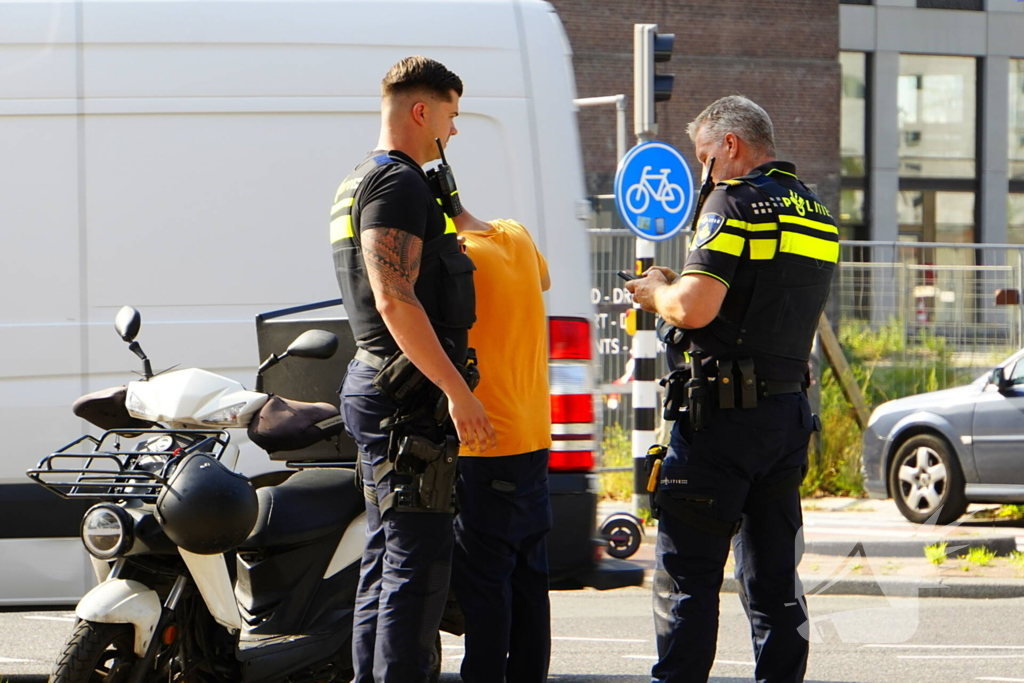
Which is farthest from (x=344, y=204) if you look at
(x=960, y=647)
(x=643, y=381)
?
(x=643, y=381)

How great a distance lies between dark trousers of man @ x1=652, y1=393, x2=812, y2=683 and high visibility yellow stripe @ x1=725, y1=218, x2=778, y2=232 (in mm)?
515

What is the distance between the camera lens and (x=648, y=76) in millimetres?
8625

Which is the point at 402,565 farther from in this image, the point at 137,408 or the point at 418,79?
the point at 418,79

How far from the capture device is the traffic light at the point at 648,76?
8.55 meters

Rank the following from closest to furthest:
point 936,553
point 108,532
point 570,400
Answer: point 108,532
point 570,400
point 936,553

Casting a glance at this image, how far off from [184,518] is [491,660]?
3.20 ft

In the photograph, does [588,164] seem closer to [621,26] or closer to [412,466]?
[621,26]

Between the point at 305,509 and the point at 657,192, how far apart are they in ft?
16.8

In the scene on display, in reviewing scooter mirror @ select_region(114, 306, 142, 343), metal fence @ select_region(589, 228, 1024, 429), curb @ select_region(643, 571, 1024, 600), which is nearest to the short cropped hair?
scooter mirror @ select_region(114, 306, 142, 343)

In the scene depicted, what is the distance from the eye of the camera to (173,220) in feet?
15.2

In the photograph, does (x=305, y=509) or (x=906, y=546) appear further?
(x=906, y=546)

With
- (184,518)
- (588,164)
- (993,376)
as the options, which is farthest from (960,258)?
(588,164)

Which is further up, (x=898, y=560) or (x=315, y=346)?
(x=315, y=346)

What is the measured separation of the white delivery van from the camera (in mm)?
4605
